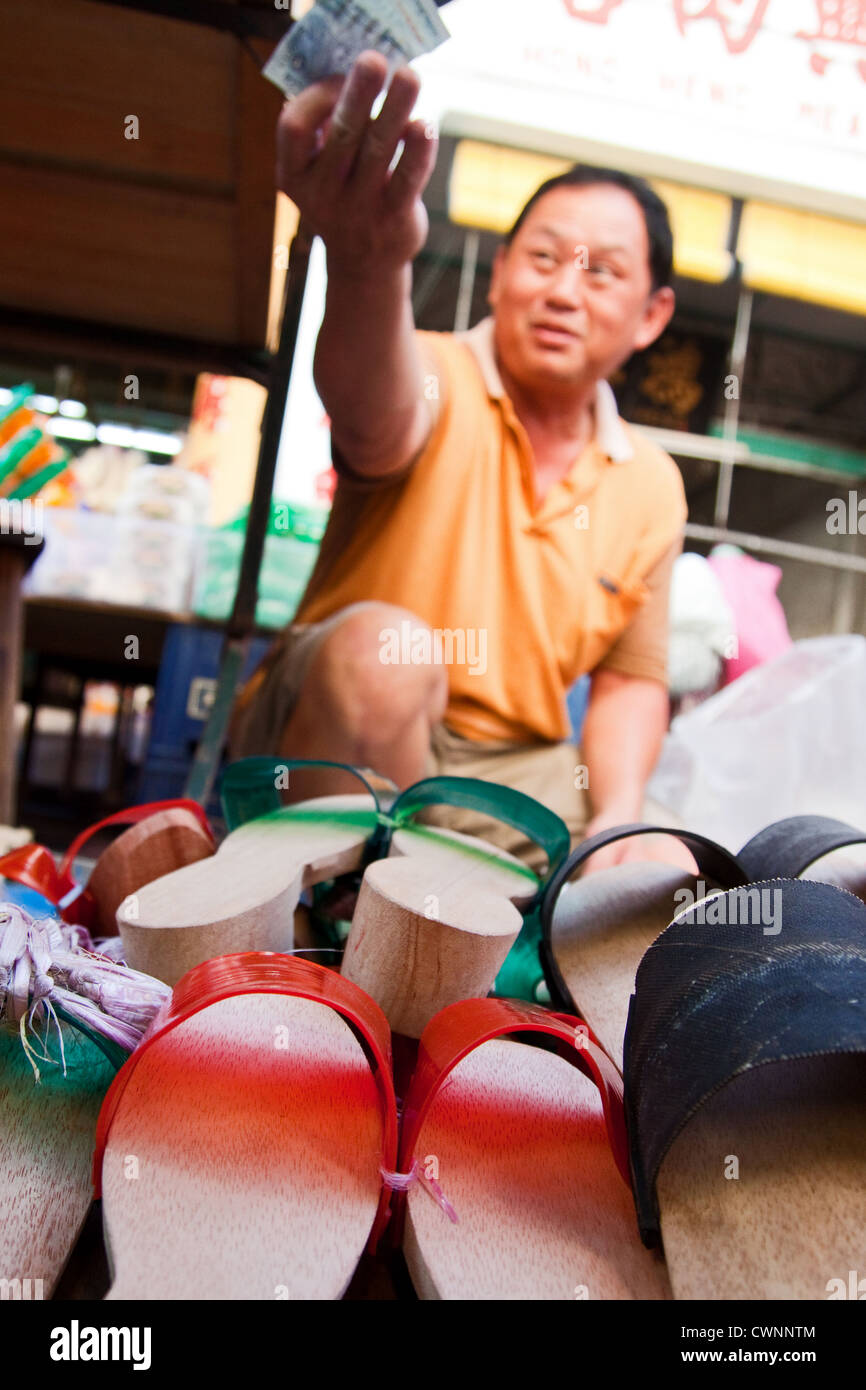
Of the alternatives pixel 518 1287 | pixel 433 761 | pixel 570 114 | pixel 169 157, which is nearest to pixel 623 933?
pixel 518 1287

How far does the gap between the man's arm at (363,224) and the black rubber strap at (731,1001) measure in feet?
1.86

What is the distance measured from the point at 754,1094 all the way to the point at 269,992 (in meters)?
0.19

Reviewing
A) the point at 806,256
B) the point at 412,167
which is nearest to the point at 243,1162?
the point at 412,167

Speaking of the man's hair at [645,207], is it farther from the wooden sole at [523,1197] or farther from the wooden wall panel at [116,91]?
the wooden sole at [523,1197]

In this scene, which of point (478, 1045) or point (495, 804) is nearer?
point (478, 1045)

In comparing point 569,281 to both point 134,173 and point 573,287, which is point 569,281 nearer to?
point 573,287

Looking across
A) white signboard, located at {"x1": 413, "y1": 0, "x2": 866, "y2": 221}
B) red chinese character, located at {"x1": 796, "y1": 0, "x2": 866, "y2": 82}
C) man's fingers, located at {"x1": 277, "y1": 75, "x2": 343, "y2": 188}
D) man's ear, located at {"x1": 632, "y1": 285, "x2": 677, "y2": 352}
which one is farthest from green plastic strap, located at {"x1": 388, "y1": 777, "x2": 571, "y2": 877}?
red chinese character, located at {"x1": 796, "y1": 0, "x2": 866, "y2": 82}

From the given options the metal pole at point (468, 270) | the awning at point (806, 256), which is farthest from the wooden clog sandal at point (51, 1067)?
the awning at point (806, 256)

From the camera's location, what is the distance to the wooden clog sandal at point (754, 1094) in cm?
30

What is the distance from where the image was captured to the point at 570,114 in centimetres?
155

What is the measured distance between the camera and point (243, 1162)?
0.34 meters

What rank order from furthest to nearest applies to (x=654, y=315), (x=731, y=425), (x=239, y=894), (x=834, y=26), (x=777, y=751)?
(x=731, y=425) → (x=834, y=26) → (x=777, y=751) → (x=654, y=315) → (x=239, y=894)

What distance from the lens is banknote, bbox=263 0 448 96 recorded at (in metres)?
0.62

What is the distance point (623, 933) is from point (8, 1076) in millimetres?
334
